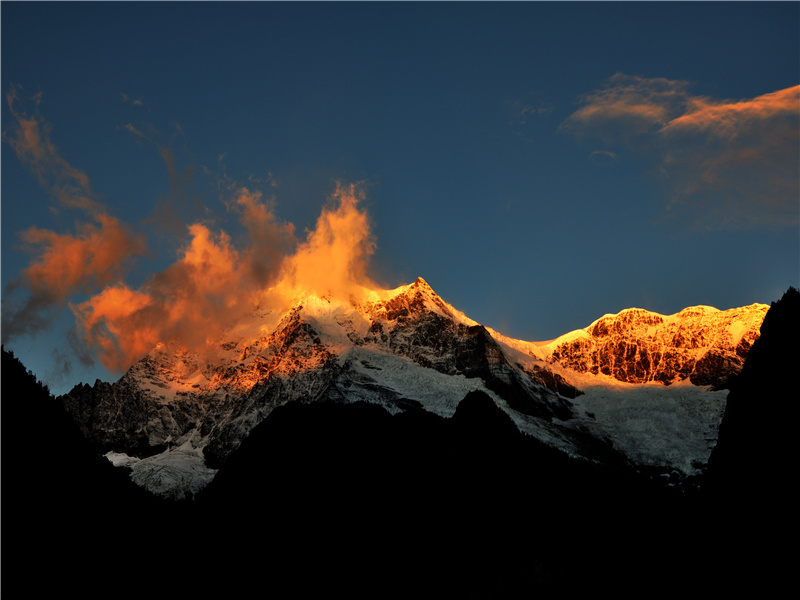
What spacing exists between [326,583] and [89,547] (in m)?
24.7

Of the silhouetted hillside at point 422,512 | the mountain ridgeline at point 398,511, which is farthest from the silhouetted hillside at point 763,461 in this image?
the silhouetted hillside at point 422,512

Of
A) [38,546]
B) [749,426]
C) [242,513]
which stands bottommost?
[38,546]

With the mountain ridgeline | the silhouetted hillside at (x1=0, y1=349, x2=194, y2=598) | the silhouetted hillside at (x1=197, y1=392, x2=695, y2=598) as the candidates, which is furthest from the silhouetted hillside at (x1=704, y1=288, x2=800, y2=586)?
the silhouetted hillside at (x1=0, y1=349, x2=194, y2=598)

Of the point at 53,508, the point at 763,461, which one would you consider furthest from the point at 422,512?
the point at 763,461

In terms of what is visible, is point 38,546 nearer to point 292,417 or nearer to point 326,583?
point 326,583

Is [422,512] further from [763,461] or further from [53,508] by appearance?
[763,461]

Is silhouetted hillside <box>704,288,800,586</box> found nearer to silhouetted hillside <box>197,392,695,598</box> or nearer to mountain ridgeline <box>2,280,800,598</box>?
mountain ridgeline <box>2,280,800,598</box>

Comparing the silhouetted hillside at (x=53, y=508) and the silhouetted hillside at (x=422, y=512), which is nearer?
the silhouetted hillside at (x=53, y=508)

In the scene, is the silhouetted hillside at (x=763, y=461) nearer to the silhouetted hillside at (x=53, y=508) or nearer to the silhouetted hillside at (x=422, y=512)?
the silhouetted hillside at (x=422, y=512)

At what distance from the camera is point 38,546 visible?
46.7 meters

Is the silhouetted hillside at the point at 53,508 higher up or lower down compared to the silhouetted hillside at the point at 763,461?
lower down

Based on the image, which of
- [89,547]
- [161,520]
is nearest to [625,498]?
[161,520]

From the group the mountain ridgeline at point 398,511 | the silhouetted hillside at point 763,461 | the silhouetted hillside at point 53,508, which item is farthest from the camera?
the mountain ridgeline at point 398,511

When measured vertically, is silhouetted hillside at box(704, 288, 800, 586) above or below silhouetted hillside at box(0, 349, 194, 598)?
above
